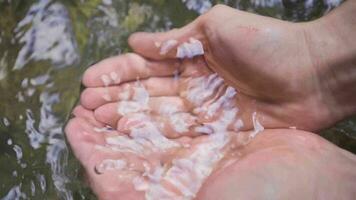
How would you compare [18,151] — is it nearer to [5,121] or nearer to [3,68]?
[5,121]

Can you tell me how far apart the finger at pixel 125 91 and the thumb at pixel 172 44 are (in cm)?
9

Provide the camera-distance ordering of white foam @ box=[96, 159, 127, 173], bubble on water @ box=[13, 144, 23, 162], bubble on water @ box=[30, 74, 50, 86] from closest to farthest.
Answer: white foam @ box=[96, 159, 127, 173]
bubble on water @ box=[13, 144, 23, 162]
bubble on water @ box=[30, 74, 50, 86]

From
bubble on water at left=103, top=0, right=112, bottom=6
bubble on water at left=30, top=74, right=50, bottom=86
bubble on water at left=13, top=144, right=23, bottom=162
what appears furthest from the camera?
bubble on water at left=103, top=0, right=112, bottom=6

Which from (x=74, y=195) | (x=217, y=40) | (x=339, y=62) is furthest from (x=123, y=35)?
(x=339, y=62)

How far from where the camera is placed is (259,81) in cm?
198

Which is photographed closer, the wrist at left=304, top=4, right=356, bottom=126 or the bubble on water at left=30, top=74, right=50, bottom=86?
the wrist at left=304, top=4, right=356, bottom=126

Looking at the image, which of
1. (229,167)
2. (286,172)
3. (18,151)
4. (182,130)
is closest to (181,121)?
(182,130)

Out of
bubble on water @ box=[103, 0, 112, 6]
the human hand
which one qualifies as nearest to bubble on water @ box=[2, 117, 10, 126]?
bubble on water @ box=[103, 0, 112, 6]

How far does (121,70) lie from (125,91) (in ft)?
0.25

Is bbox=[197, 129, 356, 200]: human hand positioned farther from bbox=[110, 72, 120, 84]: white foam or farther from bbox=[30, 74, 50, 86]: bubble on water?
bbox=[30, 74, 50, 86]: bubble on water

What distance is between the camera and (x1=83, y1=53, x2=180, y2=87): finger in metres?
2.07

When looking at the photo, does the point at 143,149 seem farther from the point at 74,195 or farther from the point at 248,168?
the point at 248,168

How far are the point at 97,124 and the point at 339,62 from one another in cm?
85

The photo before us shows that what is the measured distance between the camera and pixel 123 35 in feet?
7.96
